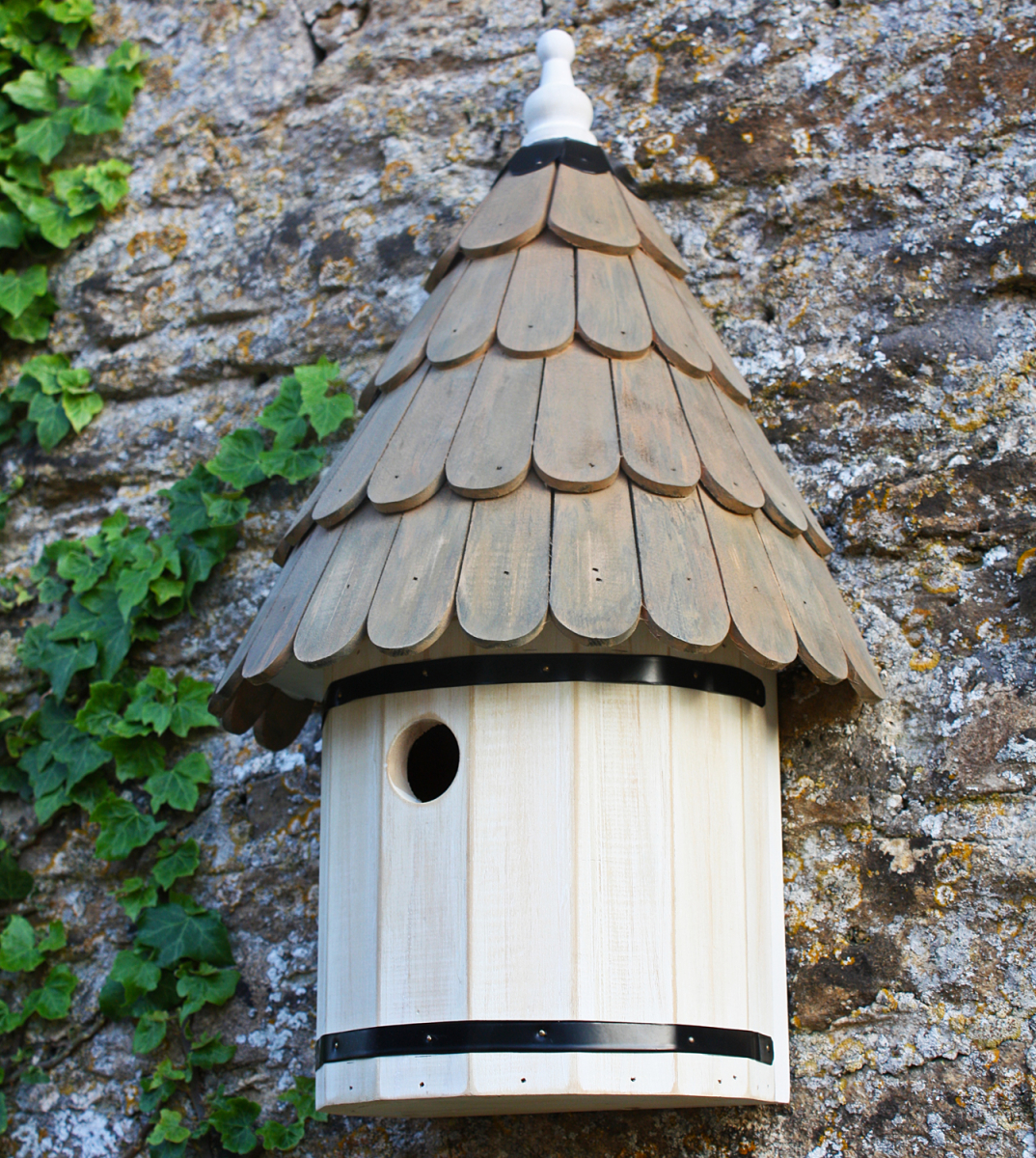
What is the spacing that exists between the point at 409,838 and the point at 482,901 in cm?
13

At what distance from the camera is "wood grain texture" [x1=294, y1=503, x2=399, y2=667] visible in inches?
59.5

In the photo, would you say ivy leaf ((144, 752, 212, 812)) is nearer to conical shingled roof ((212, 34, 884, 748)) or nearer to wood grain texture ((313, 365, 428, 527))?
conical shingled roof ((212, 34, 884, 748))

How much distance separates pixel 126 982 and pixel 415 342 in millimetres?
1221

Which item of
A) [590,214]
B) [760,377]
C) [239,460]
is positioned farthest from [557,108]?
[239,460]

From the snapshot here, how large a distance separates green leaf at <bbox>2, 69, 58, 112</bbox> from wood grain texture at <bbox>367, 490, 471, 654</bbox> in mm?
1768

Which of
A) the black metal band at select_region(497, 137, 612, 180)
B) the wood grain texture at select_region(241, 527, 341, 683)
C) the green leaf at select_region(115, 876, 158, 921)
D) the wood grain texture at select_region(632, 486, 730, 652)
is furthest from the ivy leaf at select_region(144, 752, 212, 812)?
the black metal band at select_region(497, 137, 612, 180)

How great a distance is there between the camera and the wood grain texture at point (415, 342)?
6.06ft

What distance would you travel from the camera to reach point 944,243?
2.07 metres

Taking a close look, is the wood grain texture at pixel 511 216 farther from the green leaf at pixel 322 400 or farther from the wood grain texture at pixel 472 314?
the green leaf at pixel 322 400

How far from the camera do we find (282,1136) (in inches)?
77.0

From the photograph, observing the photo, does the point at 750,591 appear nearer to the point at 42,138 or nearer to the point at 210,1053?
the point at 210,1053

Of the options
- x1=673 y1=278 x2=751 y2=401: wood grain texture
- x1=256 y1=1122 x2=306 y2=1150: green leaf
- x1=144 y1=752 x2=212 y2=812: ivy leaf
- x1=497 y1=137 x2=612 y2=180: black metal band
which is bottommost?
x1=256 y1=1122 x2=306 y2=1150: green leaf

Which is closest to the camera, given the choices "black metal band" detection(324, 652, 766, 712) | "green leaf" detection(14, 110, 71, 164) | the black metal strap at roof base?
the black metal strap at roof base

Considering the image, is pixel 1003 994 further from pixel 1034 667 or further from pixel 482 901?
pixel 482 901
